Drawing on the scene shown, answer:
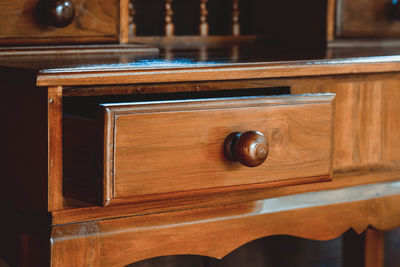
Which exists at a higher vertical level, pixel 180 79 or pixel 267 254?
pixel 180 79

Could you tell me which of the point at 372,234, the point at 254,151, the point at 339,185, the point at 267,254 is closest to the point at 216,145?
the point at 254,151

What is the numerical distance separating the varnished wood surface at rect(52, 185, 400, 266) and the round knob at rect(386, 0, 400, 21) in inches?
14.7

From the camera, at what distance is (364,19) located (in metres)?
0.93

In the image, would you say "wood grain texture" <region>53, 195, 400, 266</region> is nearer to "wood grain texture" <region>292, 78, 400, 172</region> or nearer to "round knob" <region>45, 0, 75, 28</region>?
"wood grain texture" <region>292, 78, 400, 172</region>

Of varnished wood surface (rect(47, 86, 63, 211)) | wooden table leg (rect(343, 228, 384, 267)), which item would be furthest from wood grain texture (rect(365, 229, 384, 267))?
varnished wood surface (rect(47, 86, 63, 211))

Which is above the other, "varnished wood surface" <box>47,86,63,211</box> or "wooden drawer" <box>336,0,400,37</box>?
"wooden drawer" <box>336,0,400,37</box>

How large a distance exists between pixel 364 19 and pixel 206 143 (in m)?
0.52

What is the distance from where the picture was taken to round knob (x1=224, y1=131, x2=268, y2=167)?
0.52m

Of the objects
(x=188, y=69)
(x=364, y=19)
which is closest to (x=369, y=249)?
(x=364, y=19)

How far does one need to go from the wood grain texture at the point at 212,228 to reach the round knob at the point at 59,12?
26 centimetres

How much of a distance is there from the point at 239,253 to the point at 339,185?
50 centimetres

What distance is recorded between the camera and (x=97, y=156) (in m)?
0.49

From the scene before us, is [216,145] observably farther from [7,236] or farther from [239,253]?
[239,253]

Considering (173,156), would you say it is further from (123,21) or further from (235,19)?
(235,19)
